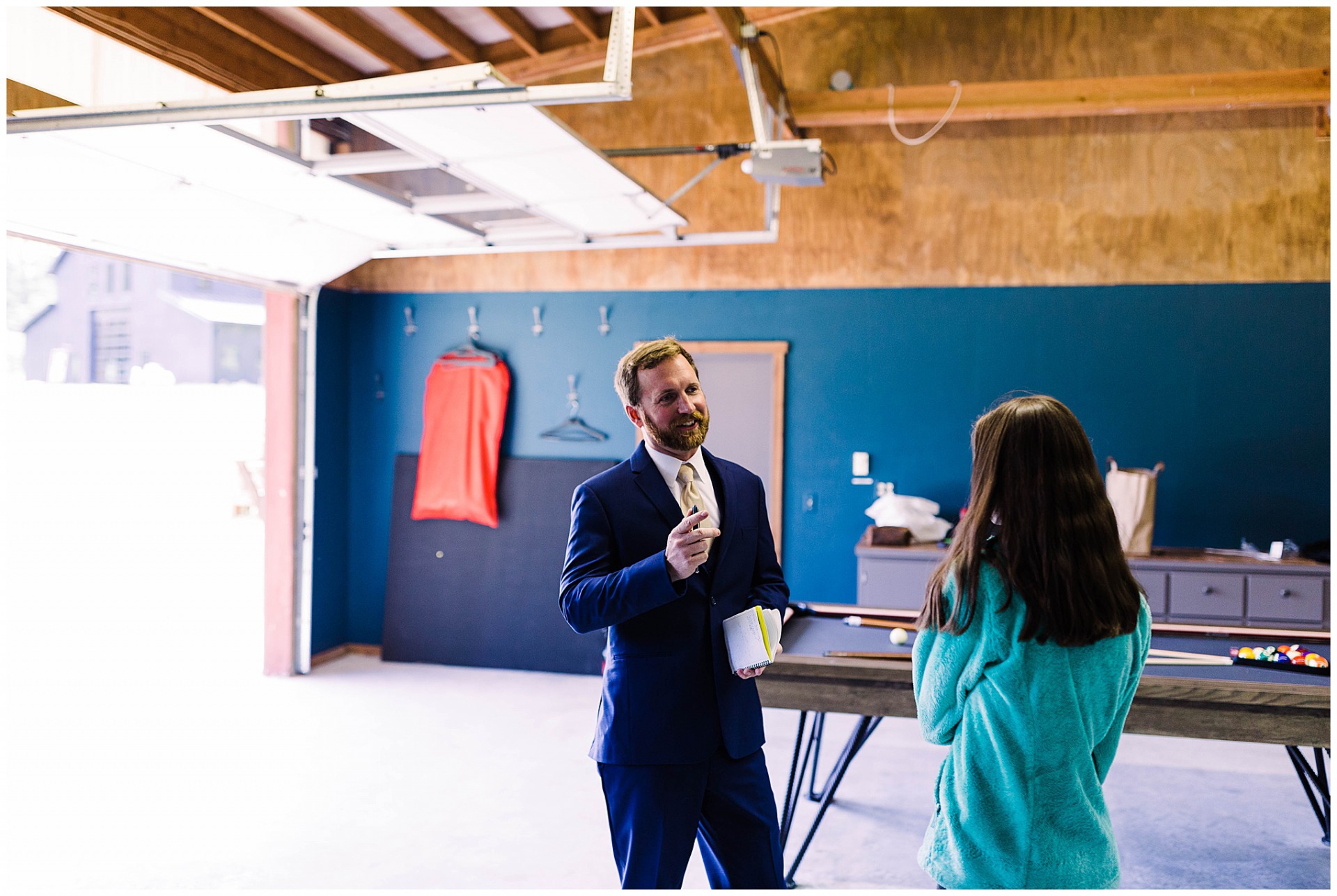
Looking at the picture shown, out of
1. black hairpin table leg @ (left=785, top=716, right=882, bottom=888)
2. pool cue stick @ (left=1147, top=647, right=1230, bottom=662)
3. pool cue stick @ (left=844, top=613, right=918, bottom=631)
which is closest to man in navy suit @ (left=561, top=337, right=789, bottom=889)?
black hairpin table leg @ (left=785, top=716, right=882, bottom=888)

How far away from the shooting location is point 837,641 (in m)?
3.22

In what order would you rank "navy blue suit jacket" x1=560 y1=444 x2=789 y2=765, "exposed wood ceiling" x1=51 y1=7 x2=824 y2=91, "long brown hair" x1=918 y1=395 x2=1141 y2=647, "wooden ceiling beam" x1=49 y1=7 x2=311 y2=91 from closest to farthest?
"long brown hair" x1=918 y1=395 x2=1141 y2=647 → "navy blue suit jacket" x1=560 y1=444 x2=789 y2=765 → "wooden ceiling beam" x1=49 y1=7 x2=311 y2=91 → "exposed wood ceiling" x1=51 y1=7 x2=824 y2=91

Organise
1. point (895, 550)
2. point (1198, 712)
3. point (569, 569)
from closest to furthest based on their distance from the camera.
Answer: point (569, 569) < point (1198, 712) < point (895, 550)

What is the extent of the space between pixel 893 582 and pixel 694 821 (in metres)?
3.51

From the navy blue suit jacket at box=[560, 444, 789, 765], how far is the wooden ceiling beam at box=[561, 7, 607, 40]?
4285 mm

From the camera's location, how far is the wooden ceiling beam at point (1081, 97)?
482 centimetres

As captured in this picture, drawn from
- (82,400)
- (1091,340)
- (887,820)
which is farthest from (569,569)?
(82,400)

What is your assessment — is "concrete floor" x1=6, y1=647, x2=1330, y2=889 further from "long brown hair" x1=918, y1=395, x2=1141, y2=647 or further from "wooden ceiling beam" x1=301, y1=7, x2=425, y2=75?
"wooden ceiling beam" x1=301, y1=7, x2=425, y2=75

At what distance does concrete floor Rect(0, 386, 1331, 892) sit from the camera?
11.1ft

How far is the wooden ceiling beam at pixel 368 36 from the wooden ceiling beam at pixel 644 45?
2.09 ft

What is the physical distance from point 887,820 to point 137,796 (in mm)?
3204

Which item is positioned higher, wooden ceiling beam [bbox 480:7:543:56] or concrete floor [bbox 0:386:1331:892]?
wooden ceiling beam [bbox 480:7:543:56]

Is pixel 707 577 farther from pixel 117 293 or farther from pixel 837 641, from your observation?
pixel 117 293

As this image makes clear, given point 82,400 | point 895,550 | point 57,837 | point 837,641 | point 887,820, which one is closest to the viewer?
point 837,641
